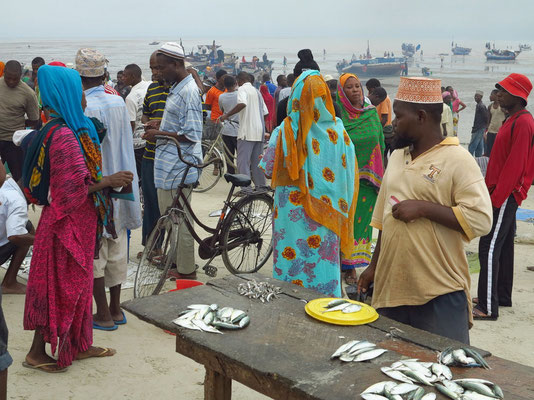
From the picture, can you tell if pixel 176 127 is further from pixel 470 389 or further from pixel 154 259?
pixel 470 389

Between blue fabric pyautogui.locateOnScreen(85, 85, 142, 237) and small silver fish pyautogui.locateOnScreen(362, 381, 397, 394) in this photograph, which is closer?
small silver fish pyautogui.locateOnScreen(362, 381, 397, 394)

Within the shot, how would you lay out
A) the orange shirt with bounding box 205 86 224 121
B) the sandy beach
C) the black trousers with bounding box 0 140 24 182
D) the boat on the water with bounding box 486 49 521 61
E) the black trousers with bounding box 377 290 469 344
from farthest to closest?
the boat on the water with bounding box 486 49 521 61 < the orange shirt with bounding box 205 86 224 121 < the black trousers with bounding box 0 140 24 182 < the sandy beach < the black trousers with bounding box 377 290 469 344

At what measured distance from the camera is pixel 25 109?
8.49 meters

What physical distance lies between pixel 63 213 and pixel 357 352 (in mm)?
2170

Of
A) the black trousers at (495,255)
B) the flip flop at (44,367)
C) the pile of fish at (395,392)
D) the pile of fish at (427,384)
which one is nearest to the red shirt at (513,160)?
the black trousers at (495,255)

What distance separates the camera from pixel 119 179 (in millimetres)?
4105

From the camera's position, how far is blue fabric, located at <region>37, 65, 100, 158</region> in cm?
380

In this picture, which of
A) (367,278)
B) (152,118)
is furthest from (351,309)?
(152,118)

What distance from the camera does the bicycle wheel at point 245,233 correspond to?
19.6ft

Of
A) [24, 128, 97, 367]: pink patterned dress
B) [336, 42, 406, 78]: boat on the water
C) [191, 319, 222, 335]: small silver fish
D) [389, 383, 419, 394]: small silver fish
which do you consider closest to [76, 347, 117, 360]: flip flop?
[24, 128, 97, 367]: pink patterned dress

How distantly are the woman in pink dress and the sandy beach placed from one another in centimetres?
16

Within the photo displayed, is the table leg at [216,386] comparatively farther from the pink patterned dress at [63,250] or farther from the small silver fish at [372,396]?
the pink patterned dress at [63,250]

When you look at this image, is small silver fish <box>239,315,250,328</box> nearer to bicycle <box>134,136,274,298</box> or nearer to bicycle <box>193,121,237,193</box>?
bicycle <box>134,136,274,298</box>

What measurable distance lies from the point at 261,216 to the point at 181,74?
1689mm
